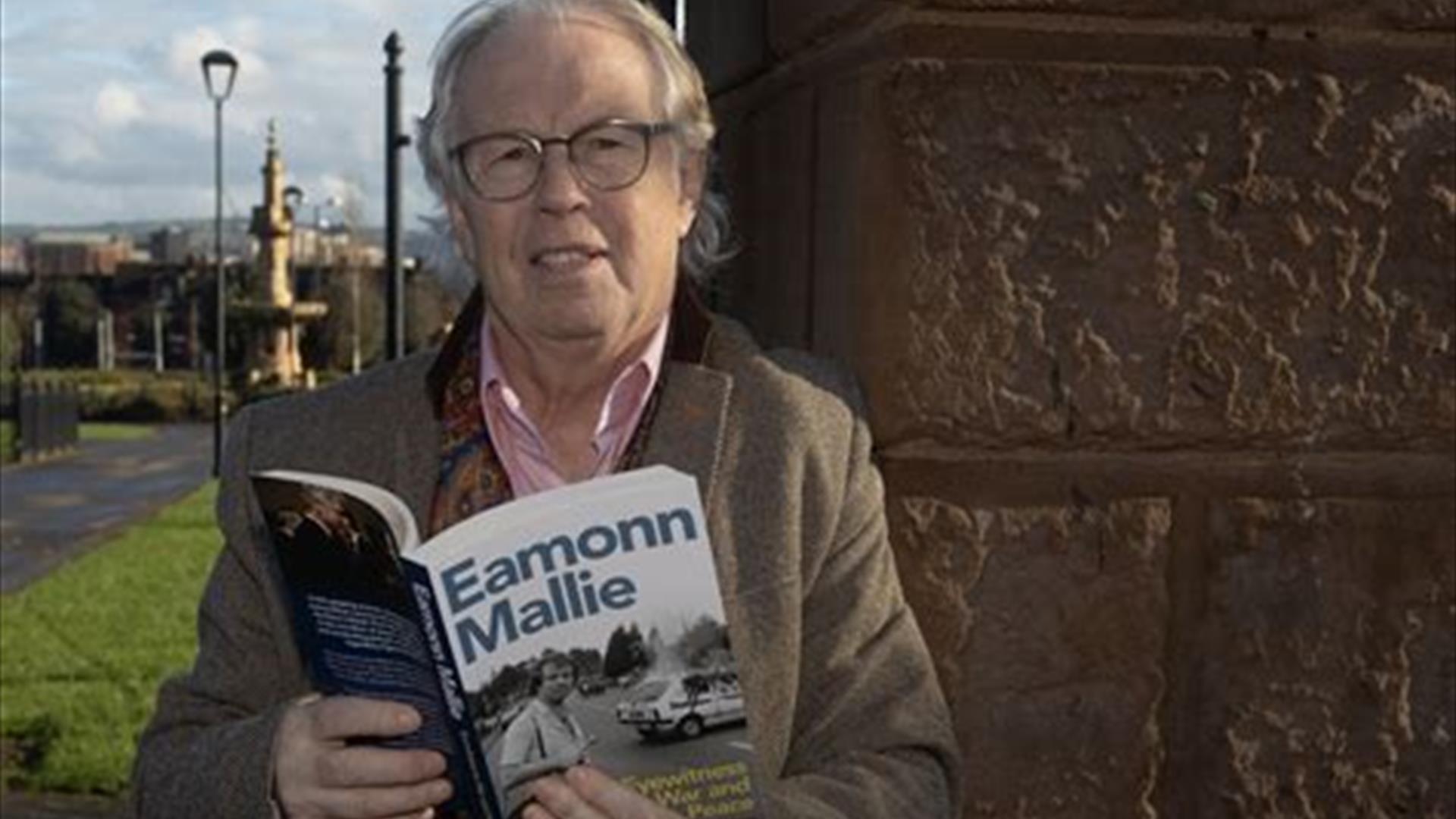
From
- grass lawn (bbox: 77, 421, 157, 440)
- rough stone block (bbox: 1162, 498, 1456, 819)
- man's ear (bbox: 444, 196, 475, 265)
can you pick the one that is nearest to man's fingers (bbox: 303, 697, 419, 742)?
man's ear (bbox: 444, 196, 475, 265)

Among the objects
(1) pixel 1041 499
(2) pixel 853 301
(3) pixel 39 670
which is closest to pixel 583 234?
(2) pixel 853 301

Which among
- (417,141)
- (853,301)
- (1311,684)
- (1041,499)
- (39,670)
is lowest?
(39,670)

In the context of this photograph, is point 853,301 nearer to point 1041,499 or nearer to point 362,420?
point 1041,499

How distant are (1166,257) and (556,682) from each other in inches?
37.0

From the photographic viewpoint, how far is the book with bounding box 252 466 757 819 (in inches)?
66.6

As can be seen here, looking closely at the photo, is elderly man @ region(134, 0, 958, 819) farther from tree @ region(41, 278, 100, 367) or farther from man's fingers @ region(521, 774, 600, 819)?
tree @ region(41, 278, 100, 367)

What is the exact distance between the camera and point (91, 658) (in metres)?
9.58

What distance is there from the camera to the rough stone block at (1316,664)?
2311 millimetres

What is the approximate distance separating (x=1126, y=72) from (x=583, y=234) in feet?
2.30

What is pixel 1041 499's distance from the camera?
2.29m

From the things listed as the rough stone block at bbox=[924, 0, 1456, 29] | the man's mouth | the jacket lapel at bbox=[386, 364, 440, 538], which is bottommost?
the jacket lapel at bbox=[386, 364, 440, 538]

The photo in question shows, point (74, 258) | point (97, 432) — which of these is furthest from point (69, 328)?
point (97, 432)

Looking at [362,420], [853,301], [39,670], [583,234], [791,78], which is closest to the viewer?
[583,234]

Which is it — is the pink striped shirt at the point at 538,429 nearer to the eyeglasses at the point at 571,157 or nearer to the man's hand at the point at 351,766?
the eyeglasses at the point at 571,157
